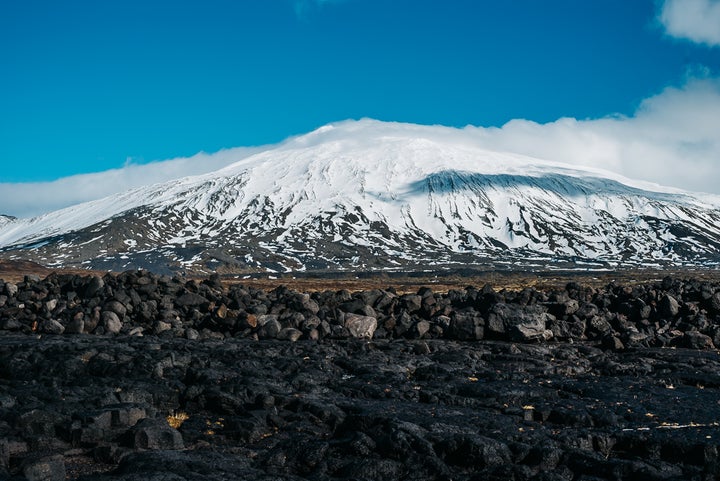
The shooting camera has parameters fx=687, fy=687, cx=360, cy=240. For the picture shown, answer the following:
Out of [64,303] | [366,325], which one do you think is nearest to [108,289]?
[64,303]

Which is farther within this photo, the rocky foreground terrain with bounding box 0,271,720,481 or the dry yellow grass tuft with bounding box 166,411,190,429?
the dry yellow grass tuft with bounding box 166,411,190,429

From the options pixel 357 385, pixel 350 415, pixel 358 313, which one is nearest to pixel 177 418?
pixel 350 415

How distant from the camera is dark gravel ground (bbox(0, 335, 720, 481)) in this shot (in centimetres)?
1149

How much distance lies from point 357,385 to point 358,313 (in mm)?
13445

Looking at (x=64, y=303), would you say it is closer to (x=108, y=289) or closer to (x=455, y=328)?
(x=108, y=289)

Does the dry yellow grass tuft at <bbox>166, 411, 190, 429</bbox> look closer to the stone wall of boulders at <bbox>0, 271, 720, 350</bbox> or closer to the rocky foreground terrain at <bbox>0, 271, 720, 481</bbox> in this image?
the rocky foreground terrain at <bbox>0, 271, 720, 481</bbox>

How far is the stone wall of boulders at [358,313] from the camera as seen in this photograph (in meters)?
28.2

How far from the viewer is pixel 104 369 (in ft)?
62.0

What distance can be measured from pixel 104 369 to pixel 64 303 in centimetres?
1556

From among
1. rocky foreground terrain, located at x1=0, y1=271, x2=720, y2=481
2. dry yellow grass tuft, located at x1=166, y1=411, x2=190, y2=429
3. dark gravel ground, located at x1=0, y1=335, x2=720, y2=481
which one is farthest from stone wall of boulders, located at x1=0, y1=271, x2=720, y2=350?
dry yellow grass tuft, located at x1=166, y1=411, x2=190, y2=429

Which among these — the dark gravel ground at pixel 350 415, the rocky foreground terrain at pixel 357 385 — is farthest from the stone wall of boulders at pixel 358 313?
the dark gravel ground at pixel 350 415

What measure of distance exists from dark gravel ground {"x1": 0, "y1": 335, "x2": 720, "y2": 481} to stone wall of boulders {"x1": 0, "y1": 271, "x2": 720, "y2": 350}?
468 centimetres

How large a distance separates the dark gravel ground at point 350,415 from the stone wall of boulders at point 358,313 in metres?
4.68

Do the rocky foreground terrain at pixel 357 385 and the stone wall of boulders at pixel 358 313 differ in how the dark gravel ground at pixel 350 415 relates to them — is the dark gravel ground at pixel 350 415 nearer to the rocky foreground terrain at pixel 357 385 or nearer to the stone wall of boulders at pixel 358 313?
the rocky foreground terrain at pixel 357 385
